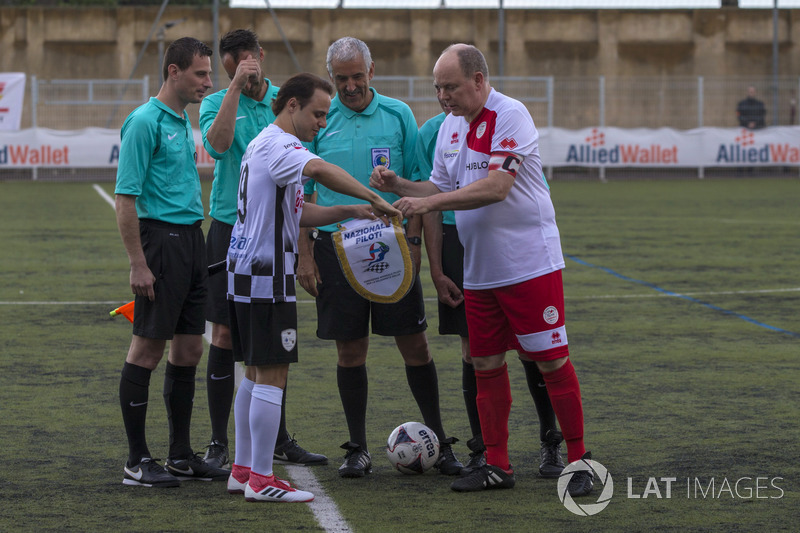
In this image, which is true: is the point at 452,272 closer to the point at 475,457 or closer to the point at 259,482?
the point at 475,457

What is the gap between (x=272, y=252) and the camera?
Result: 5254 millimetres

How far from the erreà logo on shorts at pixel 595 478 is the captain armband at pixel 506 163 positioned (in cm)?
137

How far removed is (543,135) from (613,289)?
1826 centimetres

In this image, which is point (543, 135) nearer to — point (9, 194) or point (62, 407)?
point (9, 194)

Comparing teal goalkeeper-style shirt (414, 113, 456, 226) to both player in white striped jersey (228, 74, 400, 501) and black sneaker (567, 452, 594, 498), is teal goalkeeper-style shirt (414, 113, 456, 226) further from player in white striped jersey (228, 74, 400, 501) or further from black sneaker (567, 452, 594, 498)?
black sneaker (567, 452, 594, 498)

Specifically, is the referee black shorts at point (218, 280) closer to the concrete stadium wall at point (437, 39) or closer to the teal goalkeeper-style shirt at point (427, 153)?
the teal goalkeeper-style shirt at point (427, 153)

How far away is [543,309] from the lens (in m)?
5.37

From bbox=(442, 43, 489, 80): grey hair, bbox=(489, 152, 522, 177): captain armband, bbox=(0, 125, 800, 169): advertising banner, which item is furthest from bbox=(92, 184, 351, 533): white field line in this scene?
bbox=(0, 125, 800, 169): advertising banner

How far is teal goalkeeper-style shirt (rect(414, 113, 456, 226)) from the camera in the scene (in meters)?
6.20

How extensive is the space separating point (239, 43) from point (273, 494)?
232 cm

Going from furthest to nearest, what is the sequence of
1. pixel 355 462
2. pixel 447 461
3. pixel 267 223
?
→ pixel 447 461, pixel 355 462, pixel 267 223

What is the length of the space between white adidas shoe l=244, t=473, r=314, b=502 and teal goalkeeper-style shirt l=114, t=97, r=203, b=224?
53.3 inches

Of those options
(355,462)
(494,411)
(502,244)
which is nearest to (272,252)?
(502,244)

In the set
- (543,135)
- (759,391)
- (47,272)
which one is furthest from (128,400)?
(543,135)
